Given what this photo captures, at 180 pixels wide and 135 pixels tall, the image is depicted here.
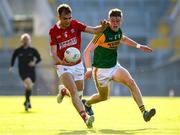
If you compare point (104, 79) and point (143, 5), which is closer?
point (104, 79)

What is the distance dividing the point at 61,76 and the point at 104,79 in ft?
3.96

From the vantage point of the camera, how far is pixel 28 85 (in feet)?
80.7

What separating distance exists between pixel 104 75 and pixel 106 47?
1.76 feet

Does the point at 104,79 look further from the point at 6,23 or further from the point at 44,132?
the point at 6,23

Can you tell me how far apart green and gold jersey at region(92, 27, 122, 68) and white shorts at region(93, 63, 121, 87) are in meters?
0.08

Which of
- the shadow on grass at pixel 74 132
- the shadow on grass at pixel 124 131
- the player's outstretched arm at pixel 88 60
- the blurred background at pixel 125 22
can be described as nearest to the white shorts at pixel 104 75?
the player's outstretched arm at pixel 88 60

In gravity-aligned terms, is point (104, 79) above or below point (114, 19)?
below

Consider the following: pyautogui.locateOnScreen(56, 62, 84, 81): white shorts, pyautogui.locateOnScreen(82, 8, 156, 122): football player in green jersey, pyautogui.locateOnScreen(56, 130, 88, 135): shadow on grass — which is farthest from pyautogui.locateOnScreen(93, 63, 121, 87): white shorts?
pyautogui.locateOnScreen(56, 130, 88, 135): shadow on grass

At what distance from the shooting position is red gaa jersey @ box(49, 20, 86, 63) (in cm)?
1512

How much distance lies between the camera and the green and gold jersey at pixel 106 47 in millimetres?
15836

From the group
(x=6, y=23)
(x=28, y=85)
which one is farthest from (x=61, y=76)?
(x=6, y=23)

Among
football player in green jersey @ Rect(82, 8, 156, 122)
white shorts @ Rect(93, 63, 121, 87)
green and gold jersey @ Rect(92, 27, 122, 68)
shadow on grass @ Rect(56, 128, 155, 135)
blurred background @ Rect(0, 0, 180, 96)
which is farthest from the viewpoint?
blurred background @ Rect(0, 0, 180, 96)

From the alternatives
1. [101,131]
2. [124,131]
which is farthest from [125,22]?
[101,131]

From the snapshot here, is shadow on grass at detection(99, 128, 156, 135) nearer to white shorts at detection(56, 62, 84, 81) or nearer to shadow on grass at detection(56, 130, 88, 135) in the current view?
shadow on grass at detection(56, 130, 88, 135)
